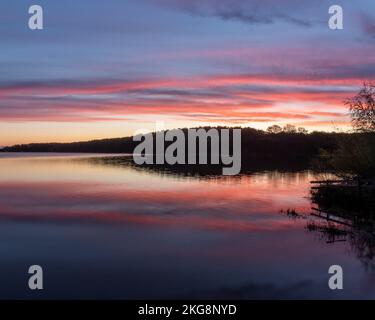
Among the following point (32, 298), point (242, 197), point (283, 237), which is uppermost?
point (242, 197)

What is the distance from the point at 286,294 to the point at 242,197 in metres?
27.6

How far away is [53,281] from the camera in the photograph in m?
16.8

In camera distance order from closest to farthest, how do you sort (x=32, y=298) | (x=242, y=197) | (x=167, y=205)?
(x=32, y=298), (x=167, y=205), (x=242, y=197)

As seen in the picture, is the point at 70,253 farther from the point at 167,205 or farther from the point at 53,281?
the point at 167,205

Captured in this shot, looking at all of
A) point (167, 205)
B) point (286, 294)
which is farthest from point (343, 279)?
point (167, 205)

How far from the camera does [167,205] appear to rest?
38750 millimetres

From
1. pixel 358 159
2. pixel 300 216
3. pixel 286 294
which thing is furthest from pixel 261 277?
pixel 358 159

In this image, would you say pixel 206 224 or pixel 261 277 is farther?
pixel 206 224

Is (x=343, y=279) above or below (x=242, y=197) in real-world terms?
below

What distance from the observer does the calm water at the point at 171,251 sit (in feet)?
52.5

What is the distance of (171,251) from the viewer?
866 inches

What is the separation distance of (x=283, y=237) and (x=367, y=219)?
558cm

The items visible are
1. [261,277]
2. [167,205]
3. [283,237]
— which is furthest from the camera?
[167,205]

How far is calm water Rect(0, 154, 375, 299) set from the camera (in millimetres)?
16016
